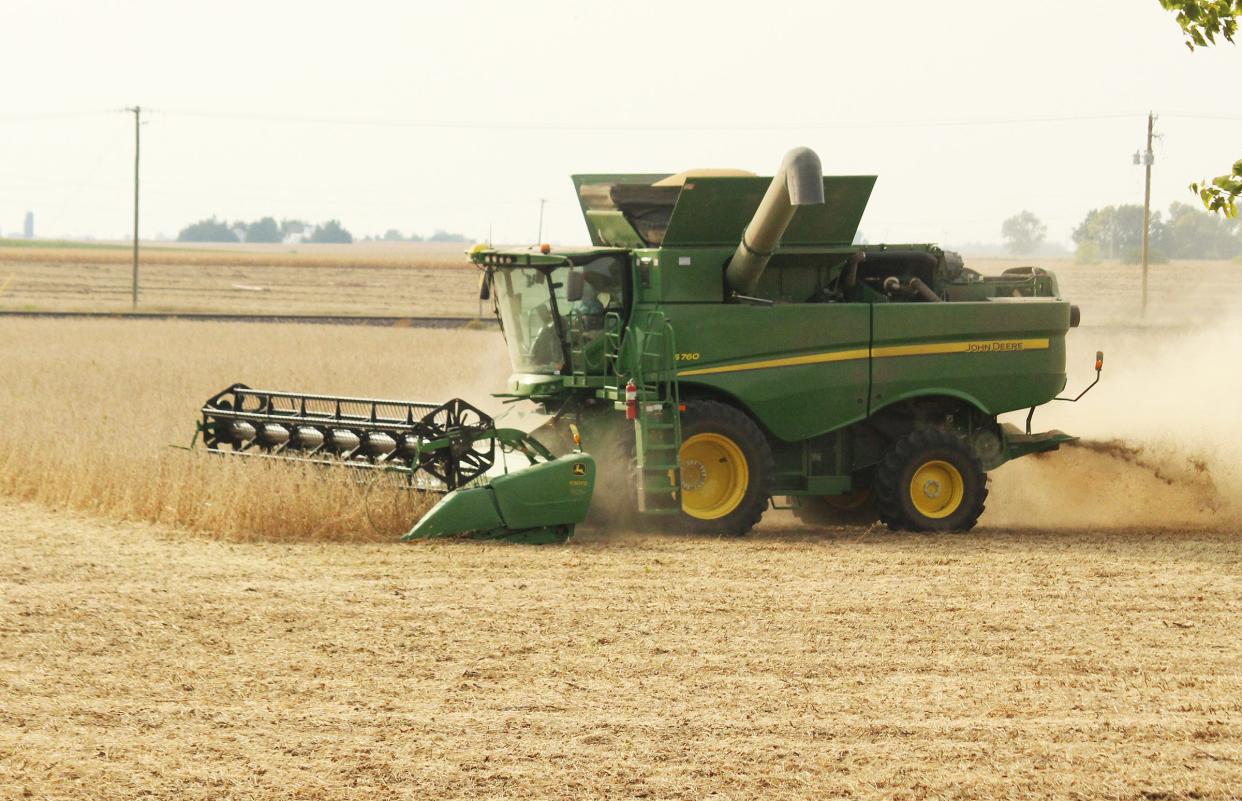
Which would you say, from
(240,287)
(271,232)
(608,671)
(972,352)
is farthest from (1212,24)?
(271,232)

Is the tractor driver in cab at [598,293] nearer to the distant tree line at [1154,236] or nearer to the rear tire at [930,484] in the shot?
the rear tire at [930,484]

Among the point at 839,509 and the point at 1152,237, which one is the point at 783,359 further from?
the point at 1152,237

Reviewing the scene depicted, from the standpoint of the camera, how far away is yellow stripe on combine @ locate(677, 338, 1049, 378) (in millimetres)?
11242

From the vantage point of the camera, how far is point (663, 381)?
1103 cm

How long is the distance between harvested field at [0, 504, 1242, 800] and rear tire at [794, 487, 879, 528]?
201 centimetres

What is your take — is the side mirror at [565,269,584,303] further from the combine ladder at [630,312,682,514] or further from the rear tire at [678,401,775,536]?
the rear tire at [678,401,775,536]

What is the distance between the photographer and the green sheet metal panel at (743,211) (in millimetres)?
11203

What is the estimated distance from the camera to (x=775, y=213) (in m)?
10.5

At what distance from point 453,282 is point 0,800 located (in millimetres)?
69203

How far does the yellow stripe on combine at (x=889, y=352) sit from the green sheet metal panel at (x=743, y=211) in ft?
Result: 2.95

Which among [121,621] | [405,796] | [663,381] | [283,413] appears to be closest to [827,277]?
[663,381]

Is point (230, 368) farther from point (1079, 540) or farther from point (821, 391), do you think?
point (1079, 540)

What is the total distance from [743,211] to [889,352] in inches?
60.4

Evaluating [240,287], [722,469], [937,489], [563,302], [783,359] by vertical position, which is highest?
[240,287]
